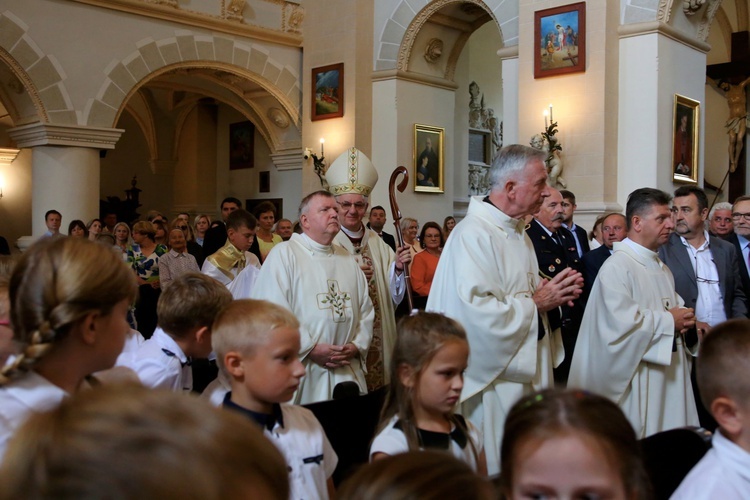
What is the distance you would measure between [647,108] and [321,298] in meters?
7.14

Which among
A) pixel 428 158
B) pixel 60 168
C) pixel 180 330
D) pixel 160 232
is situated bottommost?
pixel 180 330

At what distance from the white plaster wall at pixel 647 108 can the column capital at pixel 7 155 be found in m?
12.6

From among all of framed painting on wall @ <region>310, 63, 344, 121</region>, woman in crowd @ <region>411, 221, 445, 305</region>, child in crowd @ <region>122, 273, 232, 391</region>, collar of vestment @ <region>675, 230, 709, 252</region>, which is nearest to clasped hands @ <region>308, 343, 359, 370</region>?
child in crowd @ <region>122, 273, 232, 391</region>

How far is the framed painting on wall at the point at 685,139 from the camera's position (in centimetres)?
1036

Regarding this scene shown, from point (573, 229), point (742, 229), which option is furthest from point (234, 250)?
point (742, 229)

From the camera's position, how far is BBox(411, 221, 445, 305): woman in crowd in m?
7.49

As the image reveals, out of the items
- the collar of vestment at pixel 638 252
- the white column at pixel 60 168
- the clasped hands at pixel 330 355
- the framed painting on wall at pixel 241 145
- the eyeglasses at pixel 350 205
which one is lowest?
the clasped hands at pixel 330 355

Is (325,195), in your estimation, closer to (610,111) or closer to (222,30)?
(610,111)

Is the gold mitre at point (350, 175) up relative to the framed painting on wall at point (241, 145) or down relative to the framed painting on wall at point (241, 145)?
down

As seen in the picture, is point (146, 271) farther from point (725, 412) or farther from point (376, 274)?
point (725, 412)

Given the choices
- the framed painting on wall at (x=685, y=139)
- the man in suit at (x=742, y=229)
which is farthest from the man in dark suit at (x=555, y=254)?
the framed painting on wall at (x=685, y=139)

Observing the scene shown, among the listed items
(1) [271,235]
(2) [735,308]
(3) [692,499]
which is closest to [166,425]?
(3) [692,499]

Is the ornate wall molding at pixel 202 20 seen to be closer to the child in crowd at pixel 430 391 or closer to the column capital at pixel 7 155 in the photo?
the column capital at pixel 7 155

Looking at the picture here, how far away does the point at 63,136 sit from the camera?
11.7m
